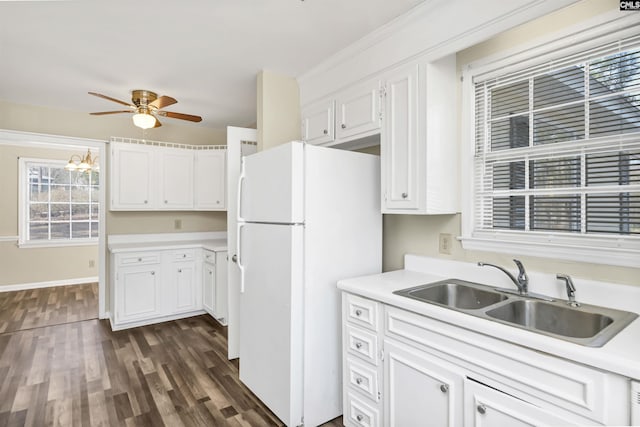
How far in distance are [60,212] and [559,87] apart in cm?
703

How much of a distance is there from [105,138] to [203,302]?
2365mm

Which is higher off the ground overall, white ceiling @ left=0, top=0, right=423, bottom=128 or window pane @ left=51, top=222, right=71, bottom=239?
white ceiling @ left=0, top=0, right=423, bottom=128

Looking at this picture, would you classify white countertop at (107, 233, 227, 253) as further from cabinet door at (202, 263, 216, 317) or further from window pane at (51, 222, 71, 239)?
window pane at (51, 222, 71, 239)

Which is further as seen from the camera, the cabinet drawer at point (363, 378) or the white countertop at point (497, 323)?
Answer: the cabinet drawer at point (363, 378)

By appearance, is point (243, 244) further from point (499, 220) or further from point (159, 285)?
point (159, 285)

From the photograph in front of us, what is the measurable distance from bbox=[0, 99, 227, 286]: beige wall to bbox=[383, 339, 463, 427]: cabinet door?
3796 millimetres

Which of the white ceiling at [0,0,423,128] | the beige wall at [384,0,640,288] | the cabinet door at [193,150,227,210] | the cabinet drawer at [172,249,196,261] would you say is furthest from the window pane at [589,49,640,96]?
the cabinet drawer at [172,249,196,261]

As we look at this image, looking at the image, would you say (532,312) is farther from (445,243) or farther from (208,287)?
(208,287)

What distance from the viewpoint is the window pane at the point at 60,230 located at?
227 inches

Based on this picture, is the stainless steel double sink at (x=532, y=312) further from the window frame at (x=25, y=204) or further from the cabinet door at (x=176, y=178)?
the window frame at (x=25, y=204)

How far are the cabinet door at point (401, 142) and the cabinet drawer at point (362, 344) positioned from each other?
2.56 ft

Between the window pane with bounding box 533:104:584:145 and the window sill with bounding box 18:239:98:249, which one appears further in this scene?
the window sill with bounding box 18:239:98:249

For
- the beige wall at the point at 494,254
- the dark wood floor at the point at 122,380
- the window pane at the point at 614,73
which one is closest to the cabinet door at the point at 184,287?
the dark wood floor at the point at 122,380

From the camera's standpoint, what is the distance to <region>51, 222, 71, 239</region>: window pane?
5.77 meters
